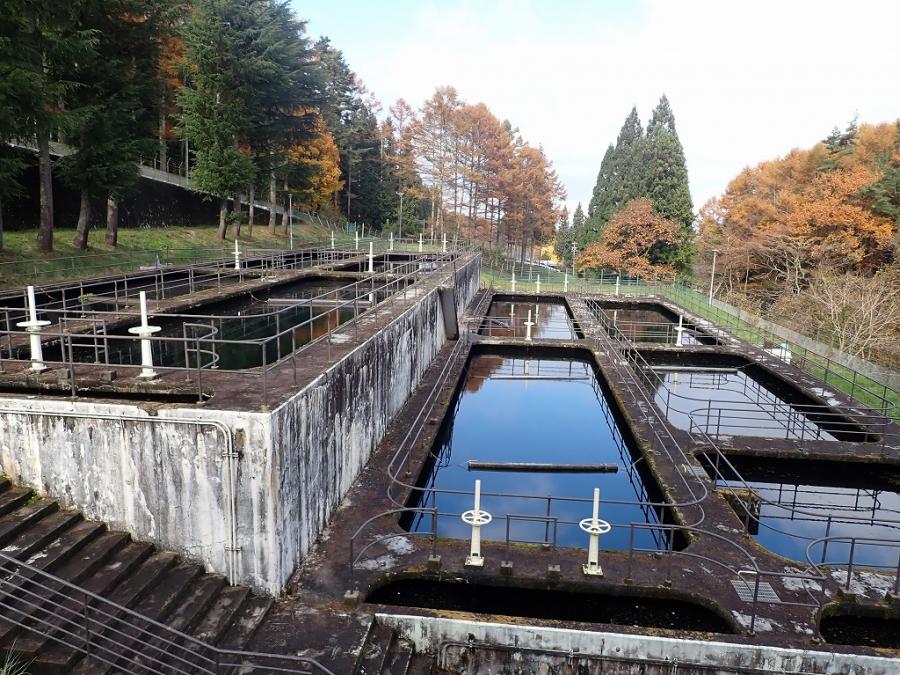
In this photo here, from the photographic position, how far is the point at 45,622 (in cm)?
582

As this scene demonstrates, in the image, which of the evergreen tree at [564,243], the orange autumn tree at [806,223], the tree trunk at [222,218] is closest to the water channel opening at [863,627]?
the orange autumn tree at [806,223]

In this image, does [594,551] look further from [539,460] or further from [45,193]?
[45,193]

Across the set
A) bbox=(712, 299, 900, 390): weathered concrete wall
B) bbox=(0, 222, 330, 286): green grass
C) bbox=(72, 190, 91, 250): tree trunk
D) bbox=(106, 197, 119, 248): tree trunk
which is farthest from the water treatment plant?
bbox=(106, 197, 119, 248): tree trunk

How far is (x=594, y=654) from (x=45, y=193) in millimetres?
23031

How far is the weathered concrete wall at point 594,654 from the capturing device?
22.6 ft

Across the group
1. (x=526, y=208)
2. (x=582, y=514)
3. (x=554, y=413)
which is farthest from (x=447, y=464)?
(x=526, y=208)

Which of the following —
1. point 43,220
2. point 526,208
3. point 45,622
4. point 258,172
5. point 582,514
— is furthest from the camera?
point 526,208

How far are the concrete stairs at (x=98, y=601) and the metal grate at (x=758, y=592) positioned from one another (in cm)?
585

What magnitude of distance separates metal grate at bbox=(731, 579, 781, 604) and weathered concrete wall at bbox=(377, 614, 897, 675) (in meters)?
1.03

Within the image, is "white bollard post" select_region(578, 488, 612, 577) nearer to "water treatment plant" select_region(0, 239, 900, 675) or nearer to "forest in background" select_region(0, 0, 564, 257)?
"water treatment plant" select_region(0, 239, 900, 675)

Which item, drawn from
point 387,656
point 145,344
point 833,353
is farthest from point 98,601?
point 833,353

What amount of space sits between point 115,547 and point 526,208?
193 feet

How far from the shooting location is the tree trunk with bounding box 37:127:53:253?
70.2ft

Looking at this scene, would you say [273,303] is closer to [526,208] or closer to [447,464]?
[447,464]
